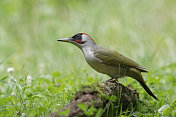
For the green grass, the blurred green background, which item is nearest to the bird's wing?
the green grass

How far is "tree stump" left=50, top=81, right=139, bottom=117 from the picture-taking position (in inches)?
120

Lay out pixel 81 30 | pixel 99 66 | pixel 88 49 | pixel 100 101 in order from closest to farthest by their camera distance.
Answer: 1. pixel 100 101
2. pixel 99 66
3. pixel 88 49
4. pixel 81 30

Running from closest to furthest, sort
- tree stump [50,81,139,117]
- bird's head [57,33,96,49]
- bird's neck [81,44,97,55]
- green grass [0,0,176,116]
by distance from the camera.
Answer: tree stump [50,81,139,117] → bird's neck [81,44,97,55] → bird's head [57,33,96,49] → green grass [0,0,176,116]

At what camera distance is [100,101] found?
130 inches

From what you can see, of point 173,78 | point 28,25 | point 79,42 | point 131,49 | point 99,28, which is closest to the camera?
point 79,42

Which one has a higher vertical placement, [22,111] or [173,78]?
[173,78]

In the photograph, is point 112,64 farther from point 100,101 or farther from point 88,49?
point 100,101

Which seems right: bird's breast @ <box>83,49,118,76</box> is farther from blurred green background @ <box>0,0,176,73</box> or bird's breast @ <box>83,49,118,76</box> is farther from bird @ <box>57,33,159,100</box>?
blurred green background @ <box>0,0,176,73</box>

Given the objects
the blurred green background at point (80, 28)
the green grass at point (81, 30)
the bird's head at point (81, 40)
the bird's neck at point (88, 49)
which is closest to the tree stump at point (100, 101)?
the bird's neck at point (88, 49)

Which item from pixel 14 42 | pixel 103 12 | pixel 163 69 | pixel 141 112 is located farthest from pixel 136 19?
pixel 141 112

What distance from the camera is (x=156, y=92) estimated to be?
4660 millimetres

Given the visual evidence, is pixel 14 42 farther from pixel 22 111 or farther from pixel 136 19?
pixel 22 111

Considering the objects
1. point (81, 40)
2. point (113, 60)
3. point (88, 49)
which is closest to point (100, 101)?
point (113, 60)

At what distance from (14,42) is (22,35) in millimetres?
337
